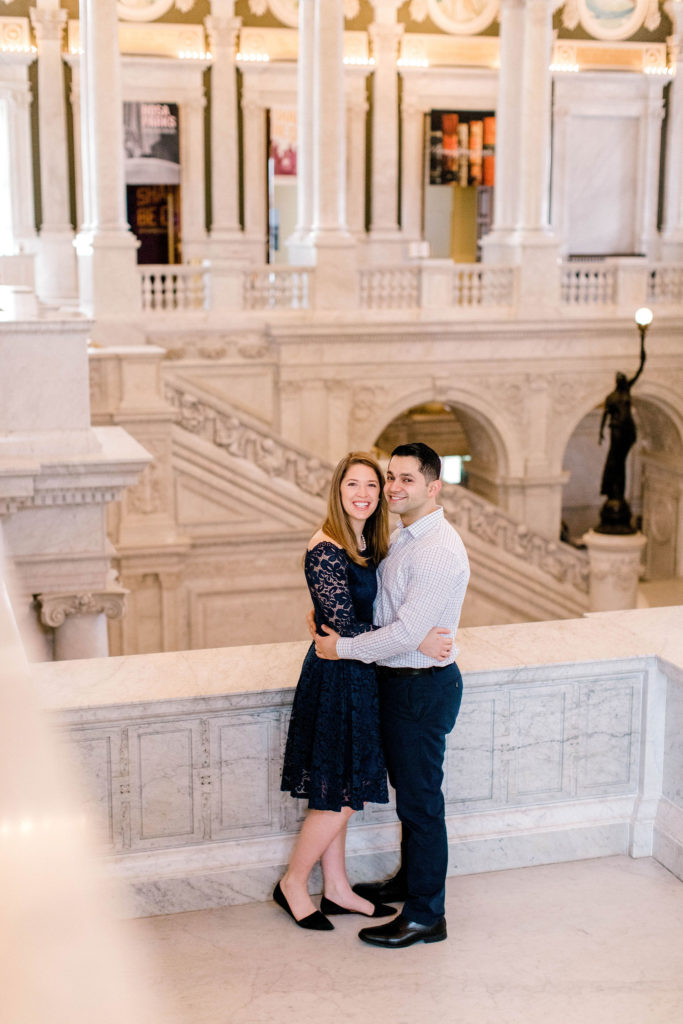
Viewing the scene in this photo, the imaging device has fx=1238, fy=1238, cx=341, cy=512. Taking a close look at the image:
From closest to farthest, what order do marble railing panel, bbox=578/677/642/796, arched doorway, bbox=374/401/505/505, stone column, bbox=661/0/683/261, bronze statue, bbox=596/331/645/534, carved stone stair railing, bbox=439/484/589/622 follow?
marble railing panel, bbox=578/677/642/796 < carved stone stair railing, bbox=439/484/589/622 < bronze statue, bbox=596/331/645/534 < stone column, bbox=661/0/683/261 < arched doorway, bbox=374/401/505/505

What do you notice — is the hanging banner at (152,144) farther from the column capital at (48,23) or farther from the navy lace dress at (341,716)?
the navy lace dress at (341,716)

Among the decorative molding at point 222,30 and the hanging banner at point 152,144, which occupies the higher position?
the decorative molding at point 222,30

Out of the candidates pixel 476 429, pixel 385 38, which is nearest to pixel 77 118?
pixel 385 38

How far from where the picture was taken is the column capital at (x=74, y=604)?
26.3 feet

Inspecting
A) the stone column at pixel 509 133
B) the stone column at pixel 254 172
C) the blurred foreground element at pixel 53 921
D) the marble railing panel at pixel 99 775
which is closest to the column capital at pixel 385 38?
the stone column at pixel 254 172

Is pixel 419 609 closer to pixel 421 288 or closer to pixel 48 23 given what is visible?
pixel 421 288

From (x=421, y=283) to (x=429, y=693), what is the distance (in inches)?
613

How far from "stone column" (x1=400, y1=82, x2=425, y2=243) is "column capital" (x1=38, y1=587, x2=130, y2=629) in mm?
17778

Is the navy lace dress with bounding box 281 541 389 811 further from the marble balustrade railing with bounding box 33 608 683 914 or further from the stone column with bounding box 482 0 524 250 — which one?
the stone column with bounding box 482 0 524 250

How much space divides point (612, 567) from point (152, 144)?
493 inches

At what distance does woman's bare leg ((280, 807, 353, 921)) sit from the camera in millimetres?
4184

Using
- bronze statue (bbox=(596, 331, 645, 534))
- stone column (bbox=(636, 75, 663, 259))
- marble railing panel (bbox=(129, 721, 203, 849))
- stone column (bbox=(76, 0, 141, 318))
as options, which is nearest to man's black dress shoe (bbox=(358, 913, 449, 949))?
marble railing panel (bbox=(129, 721, 203, 849))

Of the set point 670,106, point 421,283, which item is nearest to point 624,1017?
point 421,283

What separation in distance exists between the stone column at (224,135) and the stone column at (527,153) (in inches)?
217
